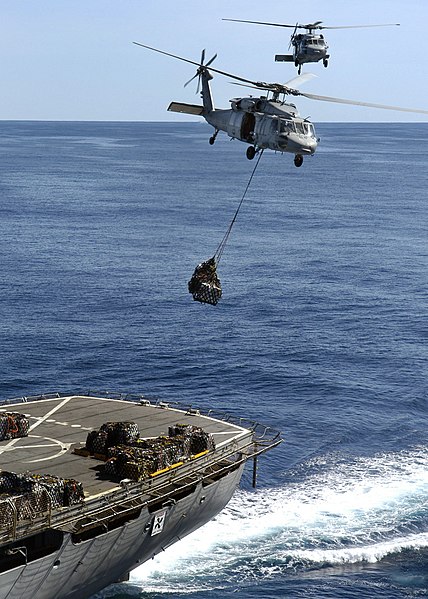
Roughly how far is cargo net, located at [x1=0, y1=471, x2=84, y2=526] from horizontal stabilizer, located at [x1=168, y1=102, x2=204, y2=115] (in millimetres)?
22838

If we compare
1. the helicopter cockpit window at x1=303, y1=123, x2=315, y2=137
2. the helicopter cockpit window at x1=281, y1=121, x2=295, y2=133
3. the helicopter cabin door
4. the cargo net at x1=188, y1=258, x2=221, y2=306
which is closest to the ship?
the cargo net at x1=188, y1=258, x2=221, y2=306

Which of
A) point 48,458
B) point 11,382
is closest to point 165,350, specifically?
point 11,382

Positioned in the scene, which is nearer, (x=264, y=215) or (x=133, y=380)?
(x=133, y=380)

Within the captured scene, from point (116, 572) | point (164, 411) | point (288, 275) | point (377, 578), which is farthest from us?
point (288, 275)

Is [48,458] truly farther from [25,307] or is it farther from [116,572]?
[25,307]

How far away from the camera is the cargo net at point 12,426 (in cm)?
5597

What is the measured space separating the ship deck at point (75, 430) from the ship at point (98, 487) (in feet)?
0.20

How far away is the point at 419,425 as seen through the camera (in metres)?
77.8

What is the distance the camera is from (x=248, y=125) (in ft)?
184

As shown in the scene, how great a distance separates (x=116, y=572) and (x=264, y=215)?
126 meters

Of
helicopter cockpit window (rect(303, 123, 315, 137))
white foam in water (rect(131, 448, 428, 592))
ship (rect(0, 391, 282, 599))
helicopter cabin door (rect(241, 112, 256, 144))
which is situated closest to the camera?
ship (rect(0, 391, 282, 599))

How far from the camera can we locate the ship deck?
2042 inches

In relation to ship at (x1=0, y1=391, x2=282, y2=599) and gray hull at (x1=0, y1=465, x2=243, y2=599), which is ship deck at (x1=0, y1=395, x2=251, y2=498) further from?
gray hull at (x1=0, y1=465, x2=243, y2=599)

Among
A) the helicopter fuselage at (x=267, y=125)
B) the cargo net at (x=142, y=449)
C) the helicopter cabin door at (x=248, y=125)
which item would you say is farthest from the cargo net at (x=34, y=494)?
the helicopter cabin door at (x=248, y=125)
